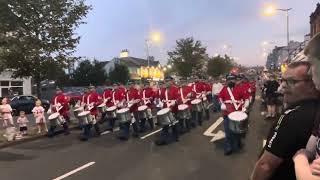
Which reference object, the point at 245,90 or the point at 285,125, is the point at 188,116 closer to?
the point at 245,90

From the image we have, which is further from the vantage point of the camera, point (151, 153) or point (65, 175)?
point (151, 153)

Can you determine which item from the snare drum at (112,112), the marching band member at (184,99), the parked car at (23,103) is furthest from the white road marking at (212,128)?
the parked car at (23,103)

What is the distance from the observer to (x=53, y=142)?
742 inches

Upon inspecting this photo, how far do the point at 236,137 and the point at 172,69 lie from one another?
8259 cm

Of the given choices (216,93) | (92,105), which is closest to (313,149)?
(92,105)

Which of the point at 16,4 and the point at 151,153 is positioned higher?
the point at 16,4

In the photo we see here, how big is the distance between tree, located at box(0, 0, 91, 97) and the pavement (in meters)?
4.36

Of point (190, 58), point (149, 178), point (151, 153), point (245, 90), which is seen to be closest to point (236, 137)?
point (245, 90)

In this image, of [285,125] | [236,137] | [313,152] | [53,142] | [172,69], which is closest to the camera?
[313,152]

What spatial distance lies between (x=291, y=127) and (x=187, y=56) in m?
88.0

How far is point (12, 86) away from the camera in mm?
57812

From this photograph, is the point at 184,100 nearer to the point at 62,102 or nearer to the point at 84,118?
the point at 84,118

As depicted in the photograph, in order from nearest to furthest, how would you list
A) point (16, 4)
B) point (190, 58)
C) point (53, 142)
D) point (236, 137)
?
1. point (236, 137)
2. point (53, 142)
3. point (16, 4)
4. point (190, 58)

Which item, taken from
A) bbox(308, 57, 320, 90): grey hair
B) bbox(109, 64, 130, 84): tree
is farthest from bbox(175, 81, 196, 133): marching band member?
bbox(109, 64, 130, 84): tree
